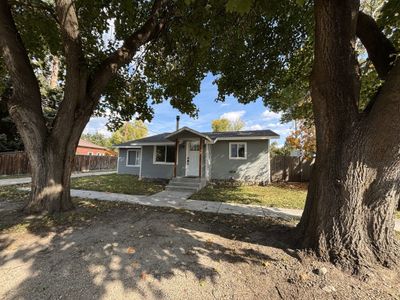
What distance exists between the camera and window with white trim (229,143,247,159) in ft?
44.2

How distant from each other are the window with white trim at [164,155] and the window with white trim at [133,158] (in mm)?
4426

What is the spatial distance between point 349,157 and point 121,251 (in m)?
3.96

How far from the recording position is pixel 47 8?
17.9 feet

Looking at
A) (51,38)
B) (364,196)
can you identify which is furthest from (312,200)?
(51,38)

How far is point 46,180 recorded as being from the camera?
501 cm

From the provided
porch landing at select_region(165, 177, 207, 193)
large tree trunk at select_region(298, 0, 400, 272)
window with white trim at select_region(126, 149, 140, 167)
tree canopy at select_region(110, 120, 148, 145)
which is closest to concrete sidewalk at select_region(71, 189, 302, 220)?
porch landing at select_region(165, 177, 207, 193)

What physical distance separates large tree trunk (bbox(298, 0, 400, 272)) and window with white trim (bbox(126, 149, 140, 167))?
1653 cm

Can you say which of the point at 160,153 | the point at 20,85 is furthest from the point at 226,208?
the point at 160,153

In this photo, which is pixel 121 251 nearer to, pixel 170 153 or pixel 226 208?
pixel 226 208

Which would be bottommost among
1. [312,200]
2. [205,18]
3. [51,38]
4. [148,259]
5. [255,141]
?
[148,259]

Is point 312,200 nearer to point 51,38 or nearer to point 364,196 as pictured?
point 364,196

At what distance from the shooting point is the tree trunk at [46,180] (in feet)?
16.4

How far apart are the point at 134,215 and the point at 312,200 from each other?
4.40 m

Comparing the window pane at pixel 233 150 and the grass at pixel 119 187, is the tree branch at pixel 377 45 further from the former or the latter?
the window pane at pixel 233 150
